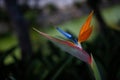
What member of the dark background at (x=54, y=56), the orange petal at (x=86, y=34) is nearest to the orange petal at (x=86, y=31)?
the orange petal at (x=86, y=34)

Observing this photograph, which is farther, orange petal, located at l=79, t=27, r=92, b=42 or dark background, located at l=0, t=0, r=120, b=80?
dark background, located at l=0, t=0, r=120, b=80

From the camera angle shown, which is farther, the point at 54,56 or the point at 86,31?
the point at 54,56

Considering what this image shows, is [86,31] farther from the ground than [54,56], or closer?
farther from the ground

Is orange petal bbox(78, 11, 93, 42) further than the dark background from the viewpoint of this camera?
No

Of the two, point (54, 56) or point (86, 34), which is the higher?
point (86, 34)

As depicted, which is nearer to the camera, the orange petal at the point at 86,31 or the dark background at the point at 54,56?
the orange petal at the point at 86,31

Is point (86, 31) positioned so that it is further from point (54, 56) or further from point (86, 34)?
point (54, 56)

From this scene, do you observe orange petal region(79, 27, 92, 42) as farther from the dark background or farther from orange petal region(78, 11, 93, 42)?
the dark background

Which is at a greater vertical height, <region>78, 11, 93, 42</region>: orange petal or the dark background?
<region>78, 11, 93, 42</region>: orange petal

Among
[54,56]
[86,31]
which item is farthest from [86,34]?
[54,56]

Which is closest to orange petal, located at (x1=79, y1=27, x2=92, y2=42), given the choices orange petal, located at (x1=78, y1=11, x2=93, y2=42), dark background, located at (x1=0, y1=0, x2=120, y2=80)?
orange petal, located at (x1=78, y1=11, x2=93, y2=42)

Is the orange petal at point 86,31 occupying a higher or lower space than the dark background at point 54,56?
higher

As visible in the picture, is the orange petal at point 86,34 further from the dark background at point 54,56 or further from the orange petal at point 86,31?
the dark background at point 54,56
